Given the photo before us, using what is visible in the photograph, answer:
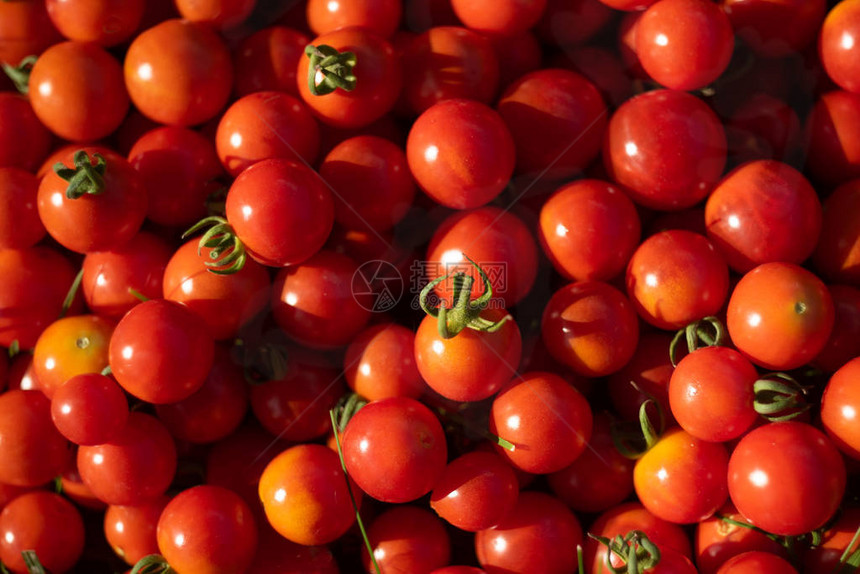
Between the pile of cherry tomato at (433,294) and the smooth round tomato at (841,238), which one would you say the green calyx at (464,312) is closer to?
the pile of cherry tomato at (433,294)

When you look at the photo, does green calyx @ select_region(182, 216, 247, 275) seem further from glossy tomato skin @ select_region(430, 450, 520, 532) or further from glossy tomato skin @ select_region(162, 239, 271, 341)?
glossy tomato skin @ select_region(430, 450, 520, 532)

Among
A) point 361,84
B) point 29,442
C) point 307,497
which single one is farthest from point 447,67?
point 29,442

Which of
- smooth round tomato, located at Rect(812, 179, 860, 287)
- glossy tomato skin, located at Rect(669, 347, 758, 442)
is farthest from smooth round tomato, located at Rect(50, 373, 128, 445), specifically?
smooth round tomato, located at Rect(812, 179, 860, 287)

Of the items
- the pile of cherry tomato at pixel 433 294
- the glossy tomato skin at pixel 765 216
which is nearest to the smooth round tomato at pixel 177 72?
the pile of cherry tomato at pixel 433 294

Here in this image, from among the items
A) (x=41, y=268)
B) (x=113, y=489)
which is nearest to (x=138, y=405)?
(x=113, y=489)

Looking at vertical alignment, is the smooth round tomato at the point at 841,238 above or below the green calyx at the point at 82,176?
below
